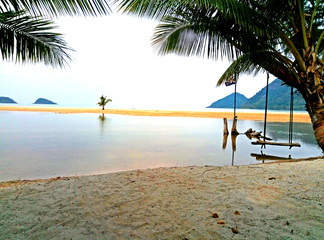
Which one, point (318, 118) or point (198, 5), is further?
point (318, 118)

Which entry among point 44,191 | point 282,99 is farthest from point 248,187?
point 282,99

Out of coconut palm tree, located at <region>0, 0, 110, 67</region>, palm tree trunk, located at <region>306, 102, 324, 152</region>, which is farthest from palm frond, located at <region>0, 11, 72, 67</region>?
palm tree trunk, located at <region>306, 102, 324, 152</region>

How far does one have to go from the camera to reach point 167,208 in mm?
2615

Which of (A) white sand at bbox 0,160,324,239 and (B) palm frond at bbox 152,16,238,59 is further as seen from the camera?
(B) palm frond at bbox 152,16,238,59

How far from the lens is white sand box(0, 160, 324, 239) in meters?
2.11

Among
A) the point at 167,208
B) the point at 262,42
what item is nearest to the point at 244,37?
the point at 262,42

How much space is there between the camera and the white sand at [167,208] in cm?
211

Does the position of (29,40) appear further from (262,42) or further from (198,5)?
→ (262,42)

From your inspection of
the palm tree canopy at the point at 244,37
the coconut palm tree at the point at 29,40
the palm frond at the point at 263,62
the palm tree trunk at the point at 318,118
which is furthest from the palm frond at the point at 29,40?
the palm tree trunk at the point at 318,118

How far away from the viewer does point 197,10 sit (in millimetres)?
3893

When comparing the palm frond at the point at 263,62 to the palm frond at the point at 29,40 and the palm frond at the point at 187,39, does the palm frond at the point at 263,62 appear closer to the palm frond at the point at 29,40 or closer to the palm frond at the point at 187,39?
the palm frond at the point at 187,39

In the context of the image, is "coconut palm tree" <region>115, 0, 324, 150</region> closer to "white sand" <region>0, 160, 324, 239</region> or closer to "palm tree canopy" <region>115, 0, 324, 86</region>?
"palm tree canopy" <region>115, 0, 324, 86</region>

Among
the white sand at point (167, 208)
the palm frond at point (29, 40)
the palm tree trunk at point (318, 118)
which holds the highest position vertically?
the palm frond at point (29, 40)

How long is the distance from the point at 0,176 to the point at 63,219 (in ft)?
12.5
